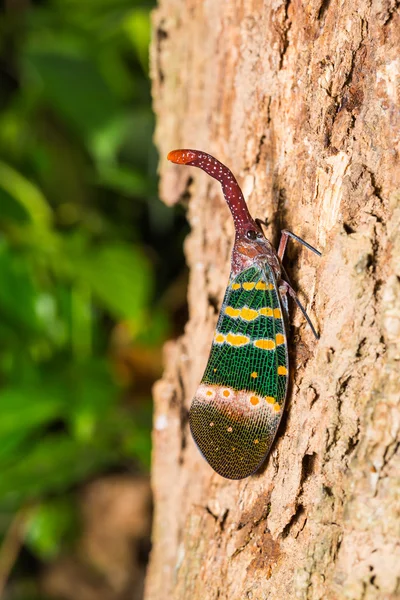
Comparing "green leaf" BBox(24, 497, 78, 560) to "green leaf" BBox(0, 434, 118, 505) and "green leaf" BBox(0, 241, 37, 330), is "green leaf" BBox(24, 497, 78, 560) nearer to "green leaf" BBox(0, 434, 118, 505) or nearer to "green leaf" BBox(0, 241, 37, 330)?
"green leaf" BBox(0, 434, 118, 505)

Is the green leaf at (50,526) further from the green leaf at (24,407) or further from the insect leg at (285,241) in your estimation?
the insect leg at (285,241)

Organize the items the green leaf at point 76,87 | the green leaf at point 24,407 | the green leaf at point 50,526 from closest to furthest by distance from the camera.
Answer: the green leaf at point 24,407
the green leaf at point 50,526
the green leaf at point 76,87

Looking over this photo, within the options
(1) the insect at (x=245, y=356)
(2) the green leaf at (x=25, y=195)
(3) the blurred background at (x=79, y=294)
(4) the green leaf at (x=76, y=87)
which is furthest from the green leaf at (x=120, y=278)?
(1) the insect at (x=245, y=356)

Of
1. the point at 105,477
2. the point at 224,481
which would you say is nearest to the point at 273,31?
the point at 224,481

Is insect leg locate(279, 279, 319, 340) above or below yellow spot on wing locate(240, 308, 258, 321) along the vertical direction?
above

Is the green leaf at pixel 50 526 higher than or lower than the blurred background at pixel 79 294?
lower

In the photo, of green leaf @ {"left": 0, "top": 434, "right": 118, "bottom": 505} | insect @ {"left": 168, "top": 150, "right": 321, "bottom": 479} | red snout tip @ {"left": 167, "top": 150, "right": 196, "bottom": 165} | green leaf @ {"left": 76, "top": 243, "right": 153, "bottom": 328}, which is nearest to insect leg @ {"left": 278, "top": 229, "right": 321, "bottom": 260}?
insect @ {"left": 168, "top": 150, "right": 321, "bottom": 479}

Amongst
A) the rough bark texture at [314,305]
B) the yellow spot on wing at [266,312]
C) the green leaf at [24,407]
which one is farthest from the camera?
the green leaf at [24,407]

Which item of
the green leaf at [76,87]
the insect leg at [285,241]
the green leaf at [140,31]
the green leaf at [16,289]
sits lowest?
the green leaf at [16,289]

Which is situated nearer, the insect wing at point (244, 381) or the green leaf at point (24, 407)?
the insect wing at point (244, 381)
